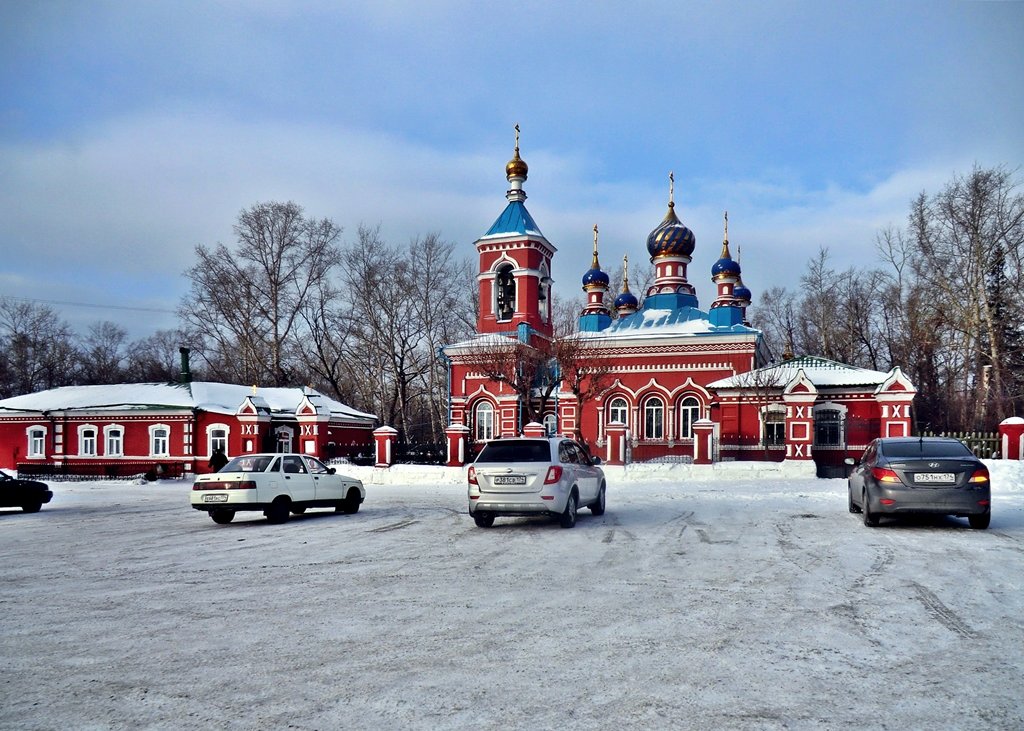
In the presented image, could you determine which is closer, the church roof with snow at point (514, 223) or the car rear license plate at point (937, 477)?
the car rear license plate at point (937, 477)

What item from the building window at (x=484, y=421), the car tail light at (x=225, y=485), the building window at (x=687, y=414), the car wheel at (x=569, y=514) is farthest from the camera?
the building window at (x=484, y=421)

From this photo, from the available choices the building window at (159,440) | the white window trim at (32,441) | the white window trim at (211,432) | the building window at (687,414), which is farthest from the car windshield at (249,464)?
the white window trim at (32,441)

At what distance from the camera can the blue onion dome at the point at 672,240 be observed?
39406 mm

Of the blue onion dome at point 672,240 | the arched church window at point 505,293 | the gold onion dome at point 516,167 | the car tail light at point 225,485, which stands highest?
the gold onion dome at point 516,167

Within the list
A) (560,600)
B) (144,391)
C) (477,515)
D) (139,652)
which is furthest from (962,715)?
(144,391)

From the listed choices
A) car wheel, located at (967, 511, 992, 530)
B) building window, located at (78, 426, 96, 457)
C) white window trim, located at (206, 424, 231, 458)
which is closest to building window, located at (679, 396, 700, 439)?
white window trim, located at (206, 424, 231, 458)

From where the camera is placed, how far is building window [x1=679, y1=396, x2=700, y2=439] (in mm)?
34531

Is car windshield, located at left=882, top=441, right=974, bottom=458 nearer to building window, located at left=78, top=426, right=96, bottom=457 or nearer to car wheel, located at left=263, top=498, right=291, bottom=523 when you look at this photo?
car wheel, located at left=263, top=498, right=291, bottom=523

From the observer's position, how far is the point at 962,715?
441 cm

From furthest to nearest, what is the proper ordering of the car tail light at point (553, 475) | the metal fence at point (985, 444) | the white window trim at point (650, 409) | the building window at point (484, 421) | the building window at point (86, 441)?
the building window at point (484, 421)
the building window at point (86, 441)
the white window trim at point (650, 409)
the metal fence at point (985, 444)
the car tail light at point (553, 475)

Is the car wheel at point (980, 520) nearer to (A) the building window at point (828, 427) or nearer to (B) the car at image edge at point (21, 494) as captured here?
(A) the building window at point (828, 427)

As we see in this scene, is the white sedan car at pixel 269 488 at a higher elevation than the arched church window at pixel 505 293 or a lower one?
lower

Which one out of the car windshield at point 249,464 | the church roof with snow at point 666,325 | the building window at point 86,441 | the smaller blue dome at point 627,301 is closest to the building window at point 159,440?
the building window at point 86,441

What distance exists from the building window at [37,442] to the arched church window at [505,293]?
21980 millimetres
